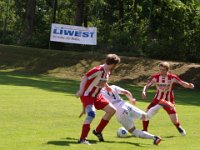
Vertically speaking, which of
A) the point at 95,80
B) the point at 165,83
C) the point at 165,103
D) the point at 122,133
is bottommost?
the point at 122,133

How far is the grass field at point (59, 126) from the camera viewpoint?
10305 mm

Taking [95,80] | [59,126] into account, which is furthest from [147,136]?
[59,126]

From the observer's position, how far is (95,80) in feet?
34.7

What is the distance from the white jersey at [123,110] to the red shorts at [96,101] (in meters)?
0.33

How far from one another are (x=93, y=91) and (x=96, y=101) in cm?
25

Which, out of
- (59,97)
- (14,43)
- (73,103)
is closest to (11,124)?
(73,103)

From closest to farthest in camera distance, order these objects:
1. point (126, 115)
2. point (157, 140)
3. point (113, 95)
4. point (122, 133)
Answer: point (157, 140)
point (126, 115)
point (113, 95)
point (122, 133)

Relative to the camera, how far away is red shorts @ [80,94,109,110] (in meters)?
10.5

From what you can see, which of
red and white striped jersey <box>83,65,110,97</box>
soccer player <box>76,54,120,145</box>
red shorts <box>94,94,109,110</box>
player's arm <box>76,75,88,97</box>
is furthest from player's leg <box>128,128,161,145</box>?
player's arm <box>76,75,88,97</box>

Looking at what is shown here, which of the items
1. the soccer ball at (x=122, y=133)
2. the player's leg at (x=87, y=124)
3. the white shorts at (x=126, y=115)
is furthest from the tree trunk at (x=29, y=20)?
the player's leg at (x=87, y=124)

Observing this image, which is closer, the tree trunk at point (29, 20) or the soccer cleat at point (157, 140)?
the soccer cleat at point (157, 140)

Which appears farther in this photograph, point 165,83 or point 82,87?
point 165,83

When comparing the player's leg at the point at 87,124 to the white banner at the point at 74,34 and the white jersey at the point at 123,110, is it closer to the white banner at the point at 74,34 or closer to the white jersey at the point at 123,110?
the white jersey at the point at 123,110

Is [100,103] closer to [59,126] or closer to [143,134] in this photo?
[143,134]
